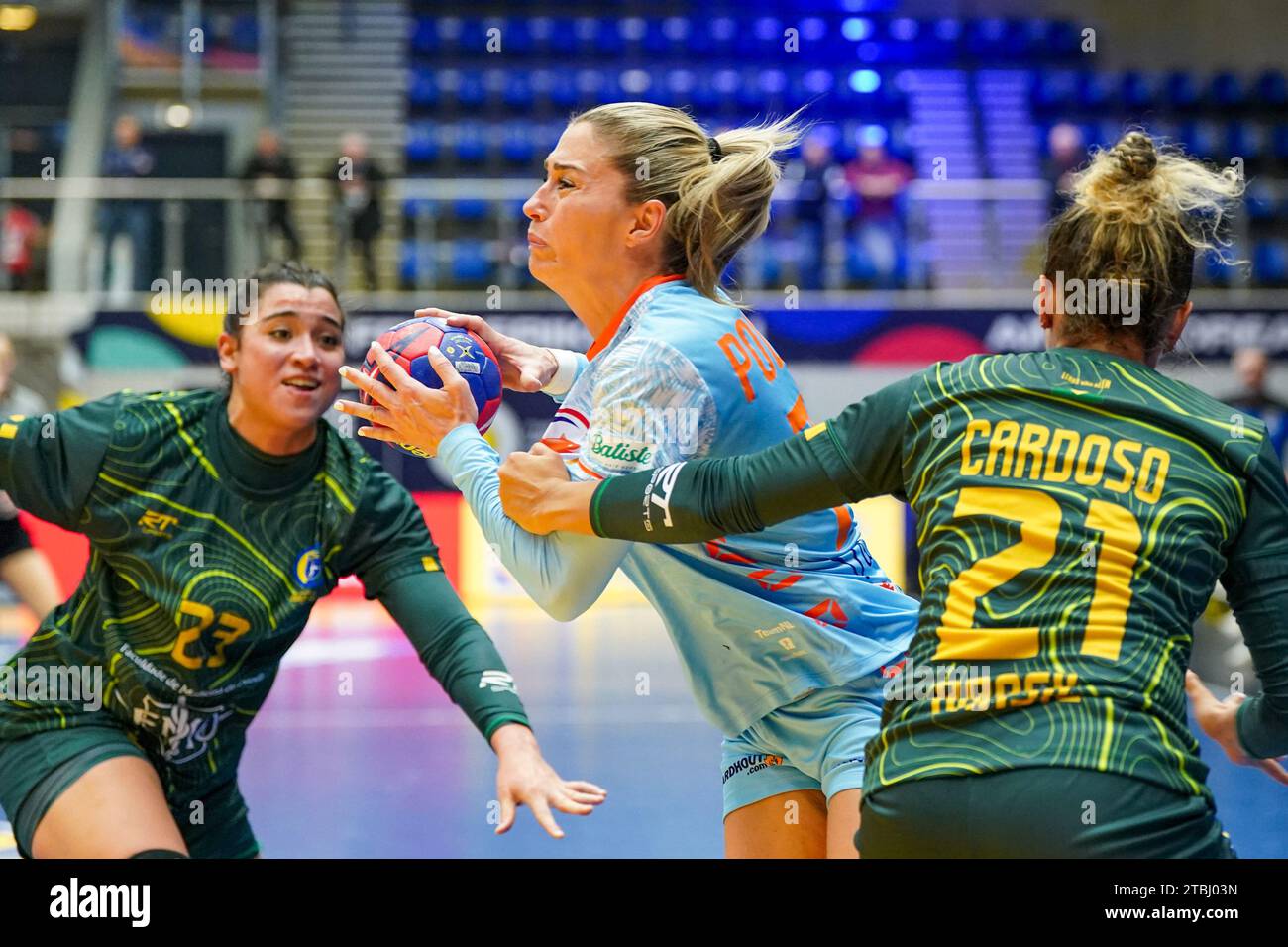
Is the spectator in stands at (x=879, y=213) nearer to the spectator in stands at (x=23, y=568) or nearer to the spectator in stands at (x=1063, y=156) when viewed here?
the spectator in stands at (x=1063, y=156)

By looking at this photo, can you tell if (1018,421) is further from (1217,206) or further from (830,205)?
(830,205)

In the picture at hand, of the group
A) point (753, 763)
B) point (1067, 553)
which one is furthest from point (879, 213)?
point (1067, 553)

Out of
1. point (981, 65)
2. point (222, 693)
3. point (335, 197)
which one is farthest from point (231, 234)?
point (222, 693)

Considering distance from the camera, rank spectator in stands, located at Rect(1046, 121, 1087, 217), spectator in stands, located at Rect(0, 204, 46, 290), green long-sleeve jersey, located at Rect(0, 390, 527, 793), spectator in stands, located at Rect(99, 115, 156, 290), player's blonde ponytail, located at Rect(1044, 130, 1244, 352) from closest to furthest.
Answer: player's blonde ponytail, located at Rect(1044, 130, 1244, 352), green long-sleeve jersey, located at Rect(0, 390, 527, 793), spectator in stands, located at Rect(99, 115, 156, 290), spectator in stands, located at Rect(0, 204, 46, 290), spectator in stands, located at Rect(1046, 121, 1087, 217)

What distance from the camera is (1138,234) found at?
2031mm

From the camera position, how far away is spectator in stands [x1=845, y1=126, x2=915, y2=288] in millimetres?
12555

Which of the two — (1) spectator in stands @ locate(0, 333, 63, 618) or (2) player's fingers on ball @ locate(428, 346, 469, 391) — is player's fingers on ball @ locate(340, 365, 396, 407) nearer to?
(2) player's fingers on ball @ locate(428, 346, 469, 391)

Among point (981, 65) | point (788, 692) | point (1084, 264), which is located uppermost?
point (981, 65)

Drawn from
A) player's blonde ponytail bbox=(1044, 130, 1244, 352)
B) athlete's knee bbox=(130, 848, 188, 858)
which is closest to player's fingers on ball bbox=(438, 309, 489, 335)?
athlete's knee bbox=(130, 848, 188, 858)

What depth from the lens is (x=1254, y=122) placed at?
15.3 meters

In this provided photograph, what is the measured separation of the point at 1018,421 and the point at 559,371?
4.95 ft

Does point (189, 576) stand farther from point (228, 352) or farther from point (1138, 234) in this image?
point (1138, 234)

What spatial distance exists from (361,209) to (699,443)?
1077 centimetres

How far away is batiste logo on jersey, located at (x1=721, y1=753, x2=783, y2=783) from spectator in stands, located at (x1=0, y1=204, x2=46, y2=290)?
37.0 feet
